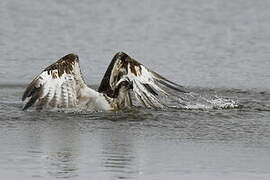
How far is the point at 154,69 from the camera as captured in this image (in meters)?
16.0

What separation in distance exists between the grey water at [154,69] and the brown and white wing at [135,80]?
0.34 meters

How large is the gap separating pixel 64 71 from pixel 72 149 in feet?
9.80

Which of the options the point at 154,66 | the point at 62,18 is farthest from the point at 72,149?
the point at 62,18

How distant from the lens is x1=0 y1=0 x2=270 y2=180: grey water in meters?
7.95

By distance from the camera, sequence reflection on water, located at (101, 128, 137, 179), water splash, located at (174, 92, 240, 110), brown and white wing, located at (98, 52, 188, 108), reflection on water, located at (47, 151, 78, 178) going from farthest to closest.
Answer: water splash, located at (174, 92, 240, 110) < brown and white wing, located at (98, 52, 188, 108) < reflection on water, located at (101, 128, 137, 179) < reflection on water, located at (47, 151, 78, 178)

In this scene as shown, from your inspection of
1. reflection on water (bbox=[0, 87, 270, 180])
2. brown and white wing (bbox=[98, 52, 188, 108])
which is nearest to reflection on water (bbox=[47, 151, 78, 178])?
reflection on water (bbox=[0, 87, 270, 180])

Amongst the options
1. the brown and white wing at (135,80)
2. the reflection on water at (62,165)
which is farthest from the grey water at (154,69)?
the brown and white wing at (135,80)

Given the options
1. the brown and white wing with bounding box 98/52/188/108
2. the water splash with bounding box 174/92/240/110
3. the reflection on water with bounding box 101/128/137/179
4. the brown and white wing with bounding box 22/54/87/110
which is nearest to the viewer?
the reflection on water with bounding box 101/128/137/179

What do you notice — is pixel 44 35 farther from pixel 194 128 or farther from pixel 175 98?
pixel 194 128

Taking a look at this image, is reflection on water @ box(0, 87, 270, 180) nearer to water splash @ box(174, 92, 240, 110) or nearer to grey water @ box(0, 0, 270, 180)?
grey water @ box(0, 0, 270, 180)

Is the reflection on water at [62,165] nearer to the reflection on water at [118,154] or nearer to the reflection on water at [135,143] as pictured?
the reflection on water at [135,143]

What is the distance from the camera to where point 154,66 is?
16.2 m

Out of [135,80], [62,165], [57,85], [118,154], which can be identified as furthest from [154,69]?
[62,165]

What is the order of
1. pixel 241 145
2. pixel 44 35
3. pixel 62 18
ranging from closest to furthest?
pixel 241 145, pixel 44 35, pixel 62 18
